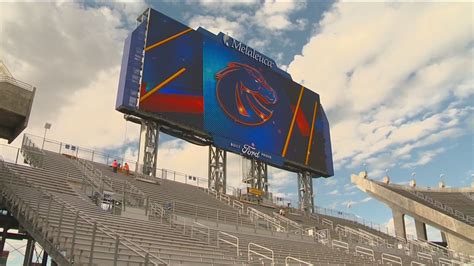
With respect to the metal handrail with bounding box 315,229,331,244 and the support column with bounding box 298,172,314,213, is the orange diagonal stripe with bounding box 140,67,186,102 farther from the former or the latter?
the support column with bounding box 298,172,314,213

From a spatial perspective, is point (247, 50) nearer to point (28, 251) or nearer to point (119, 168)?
point (119, 168)

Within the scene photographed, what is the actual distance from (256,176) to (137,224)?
69.3 feet

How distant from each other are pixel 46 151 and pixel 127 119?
21.3 feet

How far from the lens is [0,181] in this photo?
1487 cm

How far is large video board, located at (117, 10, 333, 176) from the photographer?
2906cm

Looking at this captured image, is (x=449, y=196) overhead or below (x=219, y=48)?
below

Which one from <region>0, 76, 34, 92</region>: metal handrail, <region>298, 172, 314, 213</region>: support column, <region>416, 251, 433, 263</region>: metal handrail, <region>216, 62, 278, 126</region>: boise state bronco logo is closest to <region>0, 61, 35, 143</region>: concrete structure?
<region>0, 76, 34, 92</region>: metal handrail

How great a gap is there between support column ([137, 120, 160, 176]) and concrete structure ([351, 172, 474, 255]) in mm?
23179

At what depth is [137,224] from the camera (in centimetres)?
1515

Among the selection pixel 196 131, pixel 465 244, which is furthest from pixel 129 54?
pixel 465 244

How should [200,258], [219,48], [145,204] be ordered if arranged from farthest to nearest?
[219,48] → [145,204] → [200,258]

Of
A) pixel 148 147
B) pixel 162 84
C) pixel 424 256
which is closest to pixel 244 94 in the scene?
pixel 162 84

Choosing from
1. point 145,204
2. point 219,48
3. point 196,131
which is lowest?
point 145,204

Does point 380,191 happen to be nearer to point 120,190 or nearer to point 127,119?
point 127,119
